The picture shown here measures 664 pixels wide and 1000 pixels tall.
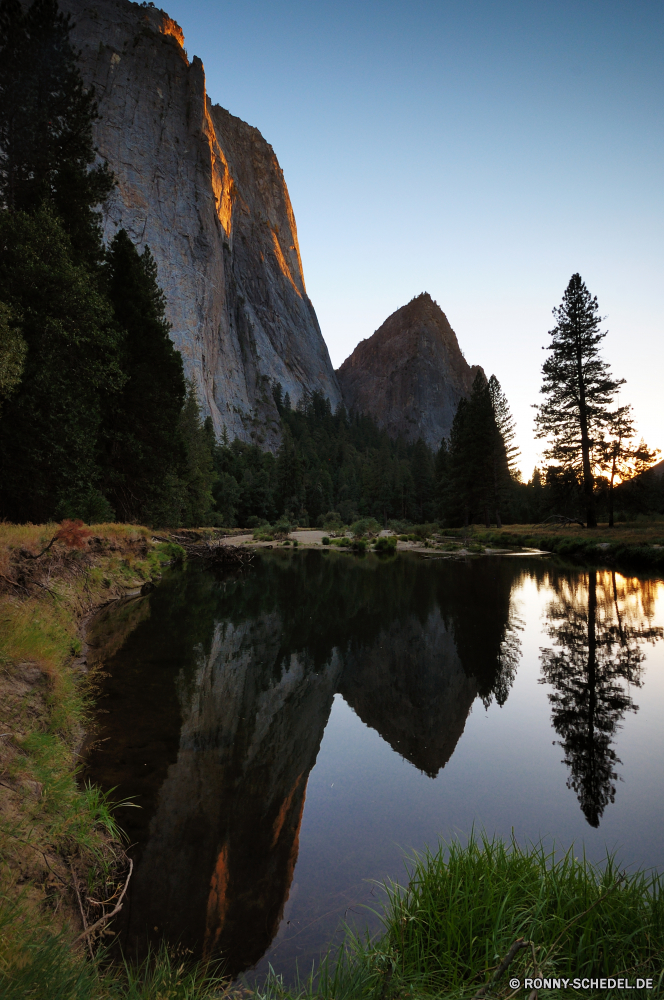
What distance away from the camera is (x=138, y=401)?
2398 centimetres

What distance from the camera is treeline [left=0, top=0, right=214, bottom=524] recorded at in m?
15.0

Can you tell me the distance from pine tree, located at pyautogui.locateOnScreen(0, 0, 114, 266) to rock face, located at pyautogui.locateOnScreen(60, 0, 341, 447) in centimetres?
5054

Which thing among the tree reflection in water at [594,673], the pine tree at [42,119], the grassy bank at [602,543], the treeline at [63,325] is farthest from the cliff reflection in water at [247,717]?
the pine tree at [42,119]

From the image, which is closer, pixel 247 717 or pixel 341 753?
pixel 341 753

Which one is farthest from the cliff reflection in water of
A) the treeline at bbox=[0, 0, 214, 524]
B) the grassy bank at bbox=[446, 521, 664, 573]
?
the grassy bank at bbox=[446, 521, 664, 573]

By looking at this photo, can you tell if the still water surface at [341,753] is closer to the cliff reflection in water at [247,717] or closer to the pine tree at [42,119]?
the cliff reflection in water at [247,717]

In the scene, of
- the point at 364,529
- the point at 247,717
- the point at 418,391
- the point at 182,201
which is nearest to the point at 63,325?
the point at 247,717

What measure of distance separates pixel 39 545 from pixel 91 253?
53.2ft

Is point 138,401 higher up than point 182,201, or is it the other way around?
point 182,201

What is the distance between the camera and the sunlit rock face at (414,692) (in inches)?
247

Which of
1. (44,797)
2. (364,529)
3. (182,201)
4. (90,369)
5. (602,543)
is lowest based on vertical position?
(44,797)

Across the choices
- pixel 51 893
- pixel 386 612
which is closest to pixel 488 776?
pixel 51 893

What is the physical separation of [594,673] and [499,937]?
6.83 m

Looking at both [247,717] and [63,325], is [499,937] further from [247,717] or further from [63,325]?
[63,325]
